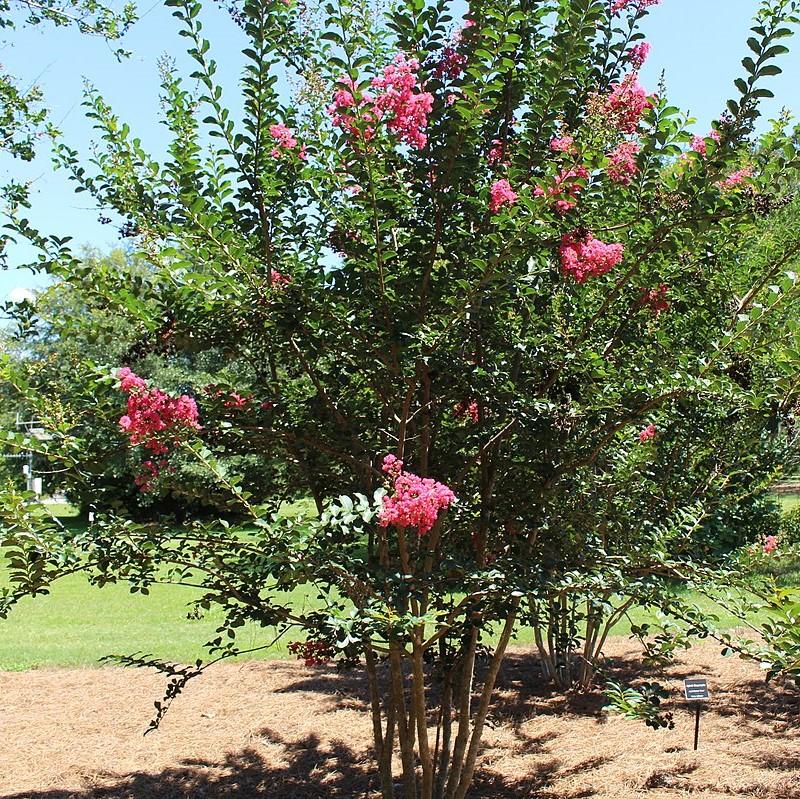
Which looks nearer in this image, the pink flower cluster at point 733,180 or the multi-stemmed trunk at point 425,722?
the pink flower cluster at point 733,180

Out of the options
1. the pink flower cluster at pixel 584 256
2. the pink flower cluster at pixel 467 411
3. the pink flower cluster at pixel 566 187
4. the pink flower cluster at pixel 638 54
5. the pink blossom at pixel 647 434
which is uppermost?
the pink flower cluster at pixel 638 54

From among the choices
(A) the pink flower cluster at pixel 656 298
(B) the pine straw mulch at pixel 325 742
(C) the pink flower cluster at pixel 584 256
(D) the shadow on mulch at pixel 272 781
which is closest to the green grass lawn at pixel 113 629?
(B) the pine straw mulch at pixel 325 742

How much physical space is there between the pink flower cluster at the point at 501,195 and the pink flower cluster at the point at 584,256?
0.25 m

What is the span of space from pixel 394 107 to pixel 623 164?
100 centimetres

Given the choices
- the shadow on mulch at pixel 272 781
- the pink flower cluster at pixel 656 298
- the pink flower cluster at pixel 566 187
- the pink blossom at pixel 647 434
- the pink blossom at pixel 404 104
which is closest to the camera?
the pink flower cluster at pixel 566 187

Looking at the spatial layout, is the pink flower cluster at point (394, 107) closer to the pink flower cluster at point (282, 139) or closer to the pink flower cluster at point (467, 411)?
the pink flower cluster at point (282, 139)

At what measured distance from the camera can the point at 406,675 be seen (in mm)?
7215

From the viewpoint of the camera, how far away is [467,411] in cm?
355

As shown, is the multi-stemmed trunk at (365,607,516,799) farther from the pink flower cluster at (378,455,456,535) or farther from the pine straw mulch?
the pink flower cluster at (378,455,456,535)

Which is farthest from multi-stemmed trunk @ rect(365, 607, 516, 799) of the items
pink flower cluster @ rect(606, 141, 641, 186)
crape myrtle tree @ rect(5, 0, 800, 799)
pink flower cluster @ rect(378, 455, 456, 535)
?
pink flower cluster @ rect(606, 141, 641, 186)

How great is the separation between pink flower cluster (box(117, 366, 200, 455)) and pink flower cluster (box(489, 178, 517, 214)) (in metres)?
1.16

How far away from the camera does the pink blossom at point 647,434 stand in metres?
4.09

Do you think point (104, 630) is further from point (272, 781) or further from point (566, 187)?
point (566, 187)

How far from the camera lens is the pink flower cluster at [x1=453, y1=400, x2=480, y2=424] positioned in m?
3.42
